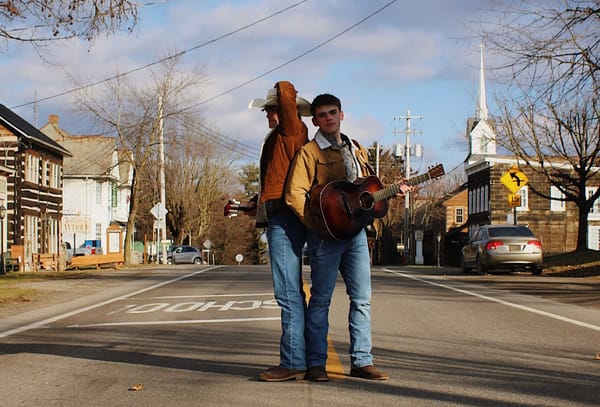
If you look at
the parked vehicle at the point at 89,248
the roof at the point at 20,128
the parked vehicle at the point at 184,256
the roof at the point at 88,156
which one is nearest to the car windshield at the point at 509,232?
the roof at the point at 20,128

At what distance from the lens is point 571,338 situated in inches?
378

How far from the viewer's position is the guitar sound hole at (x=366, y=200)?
6586 mm

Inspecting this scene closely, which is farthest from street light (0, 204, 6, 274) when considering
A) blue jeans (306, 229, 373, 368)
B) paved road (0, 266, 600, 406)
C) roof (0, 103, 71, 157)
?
blue jeans (306, 229, 373, 368)

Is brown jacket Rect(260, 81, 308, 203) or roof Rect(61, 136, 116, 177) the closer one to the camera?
brown jacket Rect(260, 81, 308, 203)

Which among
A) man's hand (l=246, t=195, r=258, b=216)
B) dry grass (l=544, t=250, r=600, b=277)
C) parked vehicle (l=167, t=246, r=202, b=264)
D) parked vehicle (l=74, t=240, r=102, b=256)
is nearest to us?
man's hand (l=246, t=195, r=258, b=216)

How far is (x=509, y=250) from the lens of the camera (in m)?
25.5

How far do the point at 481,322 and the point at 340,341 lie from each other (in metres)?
2.72

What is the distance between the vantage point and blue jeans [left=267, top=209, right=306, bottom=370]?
263 inches

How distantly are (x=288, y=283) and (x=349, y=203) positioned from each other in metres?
0.78

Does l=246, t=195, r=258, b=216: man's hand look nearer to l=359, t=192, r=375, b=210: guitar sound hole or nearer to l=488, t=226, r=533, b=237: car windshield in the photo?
l=359, t=192, r=375, b=210: guitar sound hole

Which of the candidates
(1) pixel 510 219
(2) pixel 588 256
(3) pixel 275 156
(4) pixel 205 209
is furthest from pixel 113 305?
(4) pixel 205 209

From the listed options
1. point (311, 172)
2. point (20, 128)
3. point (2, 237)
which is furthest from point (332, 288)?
point (20, 128)

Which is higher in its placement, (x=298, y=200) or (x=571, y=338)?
(x=298, y=200)

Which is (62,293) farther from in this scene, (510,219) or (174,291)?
(510,219)
